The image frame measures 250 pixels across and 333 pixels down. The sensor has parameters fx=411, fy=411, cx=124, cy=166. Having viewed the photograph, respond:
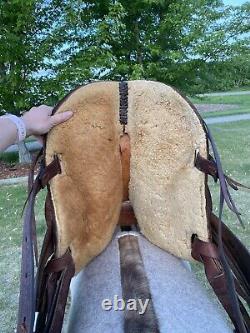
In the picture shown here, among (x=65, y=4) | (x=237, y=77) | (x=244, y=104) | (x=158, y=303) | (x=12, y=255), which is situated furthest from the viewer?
(x=244, y=104)

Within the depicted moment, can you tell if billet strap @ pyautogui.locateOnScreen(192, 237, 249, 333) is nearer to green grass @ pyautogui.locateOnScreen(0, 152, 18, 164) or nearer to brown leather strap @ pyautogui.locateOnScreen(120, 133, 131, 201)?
brown leather strap @ pyautogui.locateOnScreen(120, 133, 131, 201)

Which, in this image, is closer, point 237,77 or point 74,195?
point 74,195

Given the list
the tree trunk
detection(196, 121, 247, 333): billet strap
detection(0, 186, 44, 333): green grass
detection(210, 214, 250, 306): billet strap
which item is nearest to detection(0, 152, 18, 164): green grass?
the tree trunk

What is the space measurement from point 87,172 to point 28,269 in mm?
450

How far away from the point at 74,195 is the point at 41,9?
4.78 m

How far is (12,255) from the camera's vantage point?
8.73ft

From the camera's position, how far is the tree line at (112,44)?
5.08 metres

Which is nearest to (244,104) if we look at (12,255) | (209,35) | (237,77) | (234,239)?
(237,77)

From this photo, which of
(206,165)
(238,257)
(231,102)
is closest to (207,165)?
(206,165)

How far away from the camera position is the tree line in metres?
5.08

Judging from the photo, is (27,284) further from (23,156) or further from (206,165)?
(23,156)

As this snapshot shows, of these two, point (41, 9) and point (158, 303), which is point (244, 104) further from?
point (158, 303)

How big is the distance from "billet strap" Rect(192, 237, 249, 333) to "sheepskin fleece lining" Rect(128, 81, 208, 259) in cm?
3

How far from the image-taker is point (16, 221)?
3291 mm
